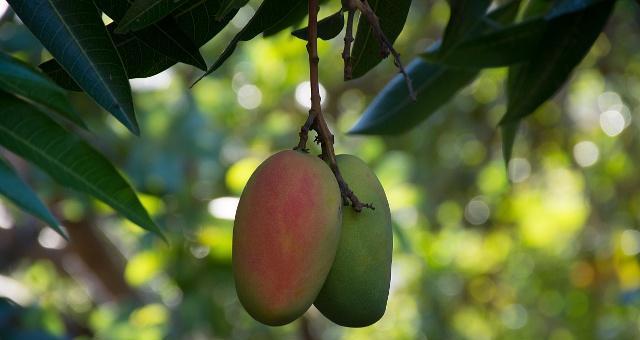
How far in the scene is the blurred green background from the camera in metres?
2.47

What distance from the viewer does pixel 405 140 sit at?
3.40m

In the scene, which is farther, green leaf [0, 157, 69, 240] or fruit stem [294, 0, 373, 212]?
green leaf [0, 157, 69, 240]

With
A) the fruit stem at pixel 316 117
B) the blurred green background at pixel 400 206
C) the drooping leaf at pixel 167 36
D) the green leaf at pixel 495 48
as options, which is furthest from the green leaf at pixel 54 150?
the blurred green background at pixel 400 206

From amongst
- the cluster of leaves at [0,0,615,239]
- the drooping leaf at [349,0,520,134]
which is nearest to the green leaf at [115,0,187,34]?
the cluster of leaves at [0,0,615,239]

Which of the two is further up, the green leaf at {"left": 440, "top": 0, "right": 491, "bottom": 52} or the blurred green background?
the green leaf at {"left": 440, "top": 0, "right": 491, "bottom": 52}

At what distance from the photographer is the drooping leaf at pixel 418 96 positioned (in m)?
1.22

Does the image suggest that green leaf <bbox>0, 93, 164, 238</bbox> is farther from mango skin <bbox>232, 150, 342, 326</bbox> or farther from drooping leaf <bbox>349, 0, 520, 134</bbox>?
drooping leaf <bbox>349, 0, 520, 134</bbox>

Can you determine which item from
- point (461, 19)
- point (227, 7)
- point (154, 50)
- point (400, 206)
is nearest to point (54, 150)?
point (154, 50)

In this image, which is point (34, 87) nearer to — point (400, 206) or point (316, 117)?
point (316, 117)

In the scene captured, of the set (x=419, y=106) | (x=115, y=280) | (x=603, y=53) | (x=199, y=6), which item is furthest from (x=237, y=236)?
(x=603, y=53)

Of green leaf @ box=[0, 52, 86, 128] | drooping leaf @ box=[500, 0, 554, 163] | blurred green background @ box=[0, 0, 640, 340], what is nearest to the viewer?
green leaf @ box=[0, 52, 86, 128]

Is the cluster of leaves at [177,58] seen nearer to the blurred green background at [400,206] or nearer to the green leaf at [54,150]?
the green leaf at [54,150]

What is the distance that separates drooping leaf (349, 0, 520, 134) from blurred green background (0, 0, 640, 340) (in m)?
1.10

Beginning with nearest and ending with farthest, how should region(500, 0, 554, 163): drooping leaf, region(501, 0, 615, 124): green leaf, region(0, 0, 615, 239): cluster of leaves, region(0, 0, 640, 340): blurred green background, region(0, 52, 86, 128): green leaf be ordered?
region(0, 0, 615, 239): cluster of leaves → region(0, 52, 86, 128): green leaf → region(501, 0, 615, 124): green leaf → region(500, 0, 554, 163): drooping leaf → region(0, 0, 640, 340): blurred green background
